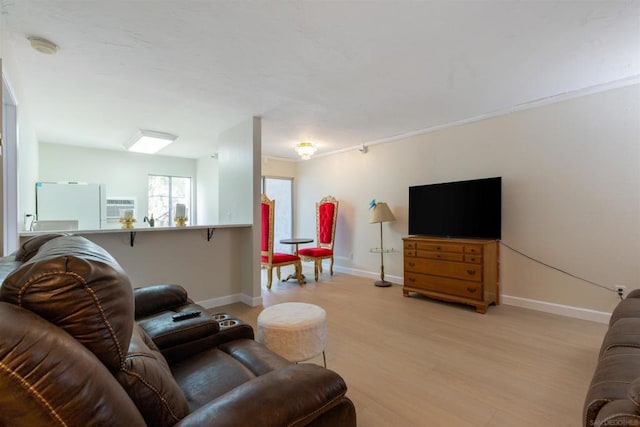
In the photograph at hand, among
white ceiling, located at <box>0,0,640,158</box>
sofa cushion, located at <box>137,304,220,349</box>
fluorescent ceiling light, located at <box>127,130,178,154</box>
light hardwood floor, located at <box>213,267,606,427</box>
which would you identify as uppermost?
white ceiling, located at <box>0,0,640,158</box>

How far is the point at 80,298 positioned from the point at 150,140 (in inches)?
183

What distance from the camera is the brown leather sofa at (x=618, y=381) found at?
0.90 meters

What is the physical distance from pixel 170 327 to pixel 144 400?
0.78 m

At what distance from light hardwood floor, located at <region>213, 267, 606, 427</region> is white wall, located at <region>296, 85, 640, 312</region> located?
47 cm

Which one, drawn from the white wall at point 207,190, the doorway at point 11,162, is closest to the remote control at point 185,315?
the doorway at point 11,162

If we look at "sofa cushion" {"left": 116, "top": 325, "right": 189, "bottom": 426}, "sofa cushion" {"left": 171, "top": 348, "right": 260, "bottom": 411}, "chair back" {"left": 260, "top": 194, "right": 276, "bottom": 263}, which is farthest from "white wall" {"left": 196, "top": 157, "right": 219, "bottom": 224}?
"sofa cushion" {"left": 116, "top": 325, "right": 189, "bottom": 426}

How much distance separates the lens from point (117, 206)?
18.2 ft

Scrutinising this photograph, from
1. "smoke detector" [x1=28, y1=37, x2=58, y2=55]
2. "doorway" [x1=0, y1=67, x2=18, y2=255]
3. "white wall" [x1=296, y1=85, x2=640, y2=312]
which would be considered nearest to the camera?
"smoke detector" [x1=28, y1=37, x2=58, y2=55]

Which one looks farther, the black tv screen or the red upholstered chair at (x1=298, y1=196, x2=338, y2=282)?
the red upholstered chair at (x1=298, y1=196, x2=338, y2=282)

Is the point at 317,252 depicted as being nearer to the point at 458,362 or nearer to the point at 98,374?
the point at 458,362

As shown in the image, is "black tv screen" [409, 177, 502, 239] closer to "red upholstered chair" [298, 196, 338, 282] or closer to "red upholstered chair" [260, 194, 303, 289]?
"red upholstered chair" [298, 196, 338, 282]

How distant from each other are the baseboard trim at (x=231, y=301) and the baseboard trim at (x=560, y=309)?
310cm

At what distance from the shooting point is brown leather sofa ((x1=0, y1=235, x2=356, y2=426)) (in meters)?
0.55

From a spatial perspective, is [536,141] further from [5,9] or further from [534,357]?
[5,9]
